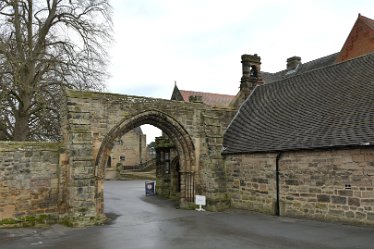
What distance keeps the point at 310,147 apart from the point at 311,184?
1.34 m

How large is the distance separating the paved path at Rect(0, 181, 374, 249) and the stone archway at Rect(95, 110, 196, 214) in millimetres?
1894

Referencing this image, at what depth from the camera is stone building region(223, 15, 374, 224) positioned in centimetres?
1151

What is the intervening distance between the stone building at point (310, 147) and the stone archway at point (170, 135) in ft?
5.76

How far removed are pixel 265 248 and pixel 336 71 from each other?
34.2ft

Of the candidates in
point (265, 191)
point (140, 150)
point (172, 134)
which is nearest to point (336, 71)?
point (265, 191)

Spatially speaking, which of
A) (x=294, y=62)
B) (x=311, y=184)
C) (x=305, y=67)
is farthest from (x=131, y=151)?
(x=311, y=184)

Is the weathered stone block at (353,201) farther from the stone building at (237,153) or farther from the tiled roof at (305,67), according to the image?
the tiled roof at (305,67)

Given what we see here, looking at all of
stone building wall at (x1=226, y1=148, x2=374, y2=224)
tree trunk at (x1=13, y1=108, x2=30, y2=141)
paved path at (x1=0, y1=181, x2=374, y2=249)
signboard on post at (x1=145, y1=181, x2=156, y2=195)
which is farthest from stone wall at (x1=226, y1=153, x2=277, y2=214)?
tree trunk at (x1=13, y1=108, x2=30, y2=141)

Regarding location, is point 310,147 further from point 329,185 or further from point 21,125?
point 21,125

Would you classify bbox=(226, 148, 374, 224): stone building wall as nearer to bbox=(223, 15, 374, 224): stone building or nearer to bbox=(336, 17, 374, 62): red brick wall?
bbox=(223, 15, 374, 224): stone building

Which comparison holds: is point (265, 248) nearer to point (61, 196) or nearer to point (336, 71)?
point (61, 196)

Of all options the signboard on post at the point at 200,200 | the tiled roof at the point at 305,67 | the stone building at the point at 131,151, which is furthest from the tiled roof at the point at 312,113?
the stone building at the point at 131,151

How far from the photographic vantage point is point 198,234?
35.0ft

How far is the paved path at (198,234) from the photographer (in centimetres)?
927
